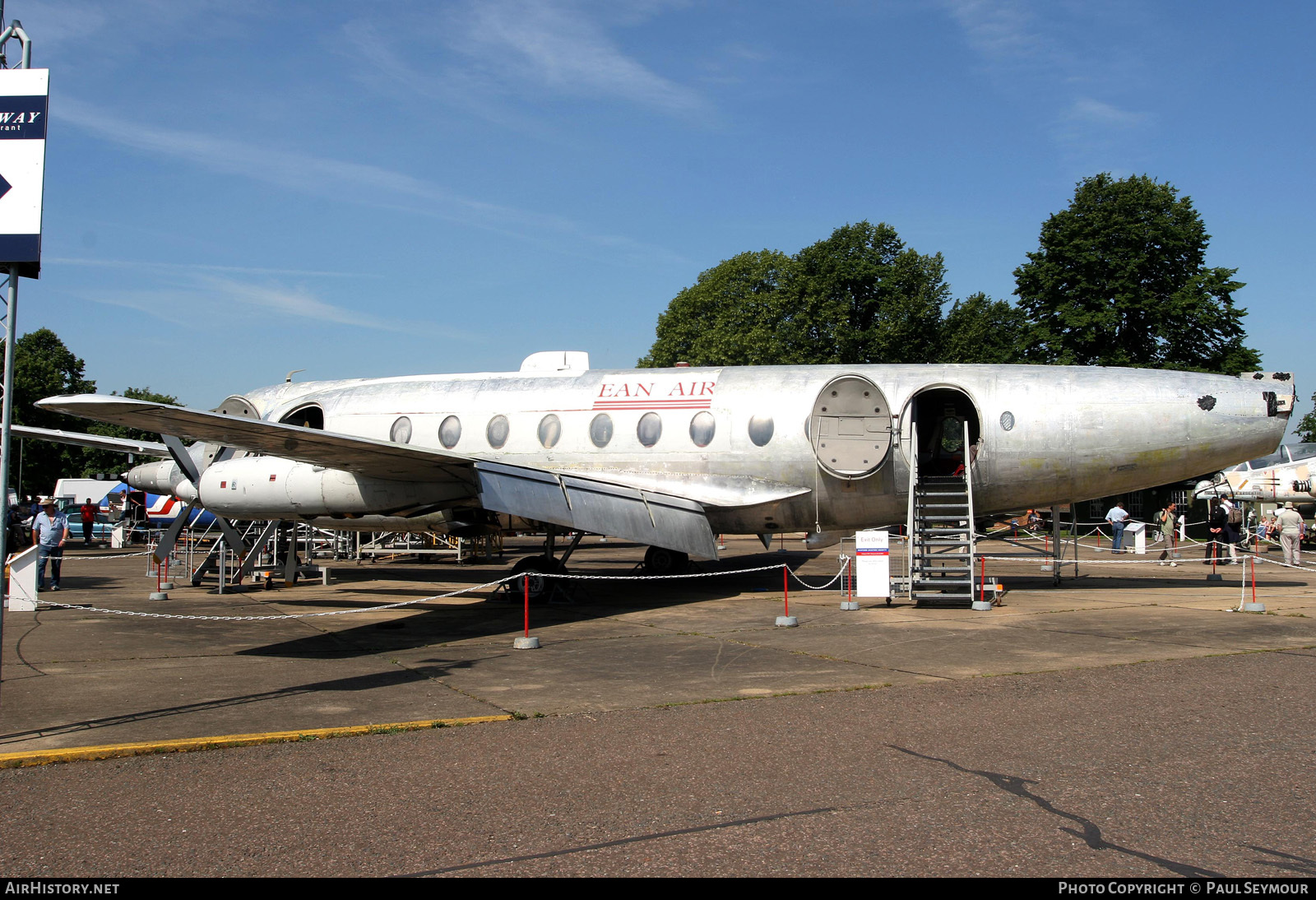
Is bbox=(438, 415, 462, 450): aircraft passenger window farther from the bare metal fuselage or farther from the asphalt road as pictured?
the asphalt road

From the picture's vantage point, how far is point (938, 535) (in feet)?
49.6

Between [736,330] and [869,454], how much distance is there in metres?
44.2

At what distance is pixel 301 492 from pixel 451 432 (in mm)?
3218

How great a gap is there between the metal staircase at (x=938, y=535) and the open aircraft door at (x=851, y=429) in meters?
0.62

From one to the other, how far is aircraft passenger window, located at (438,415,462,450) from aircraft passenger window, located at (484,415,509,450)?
23.1 inches

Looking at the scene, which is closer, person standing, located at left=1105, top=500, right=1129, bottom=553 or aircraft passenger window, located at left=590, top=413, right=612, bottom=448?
aircraft passenger window, located at left=590, top=413, right=612, bottom=448

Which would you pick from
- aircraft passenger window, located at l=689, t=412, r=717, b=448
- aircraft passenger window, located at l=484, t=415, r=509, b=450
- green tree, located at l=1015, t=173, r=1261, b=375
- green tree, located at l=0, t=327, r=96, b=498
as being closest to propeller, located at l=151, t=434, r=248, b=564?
aircraft passenger window, located at l=484, t=415, r=509, b=450

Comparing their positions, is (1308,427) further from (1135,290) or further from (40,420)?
(40,420)

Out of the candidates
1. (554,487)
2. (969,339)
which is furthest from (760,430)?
(969,339)

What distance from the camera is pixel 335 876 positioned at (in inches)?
177

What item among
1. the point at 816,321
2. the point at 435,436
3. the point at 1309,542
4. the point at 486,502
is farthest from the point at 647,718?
the point at 816,321

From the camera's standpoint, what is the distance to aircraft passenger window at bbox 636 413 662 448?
1645 centimetres

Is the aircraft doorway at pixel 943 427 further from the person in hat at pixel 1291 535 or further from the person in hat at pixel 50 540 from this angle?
the person in hat at pixel 50 540

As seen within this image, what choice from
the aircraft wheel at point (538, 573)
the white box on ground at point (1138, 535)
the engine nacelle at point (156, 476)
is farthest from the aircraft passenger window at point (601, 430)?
the white box on ground at point (1138, 535)
